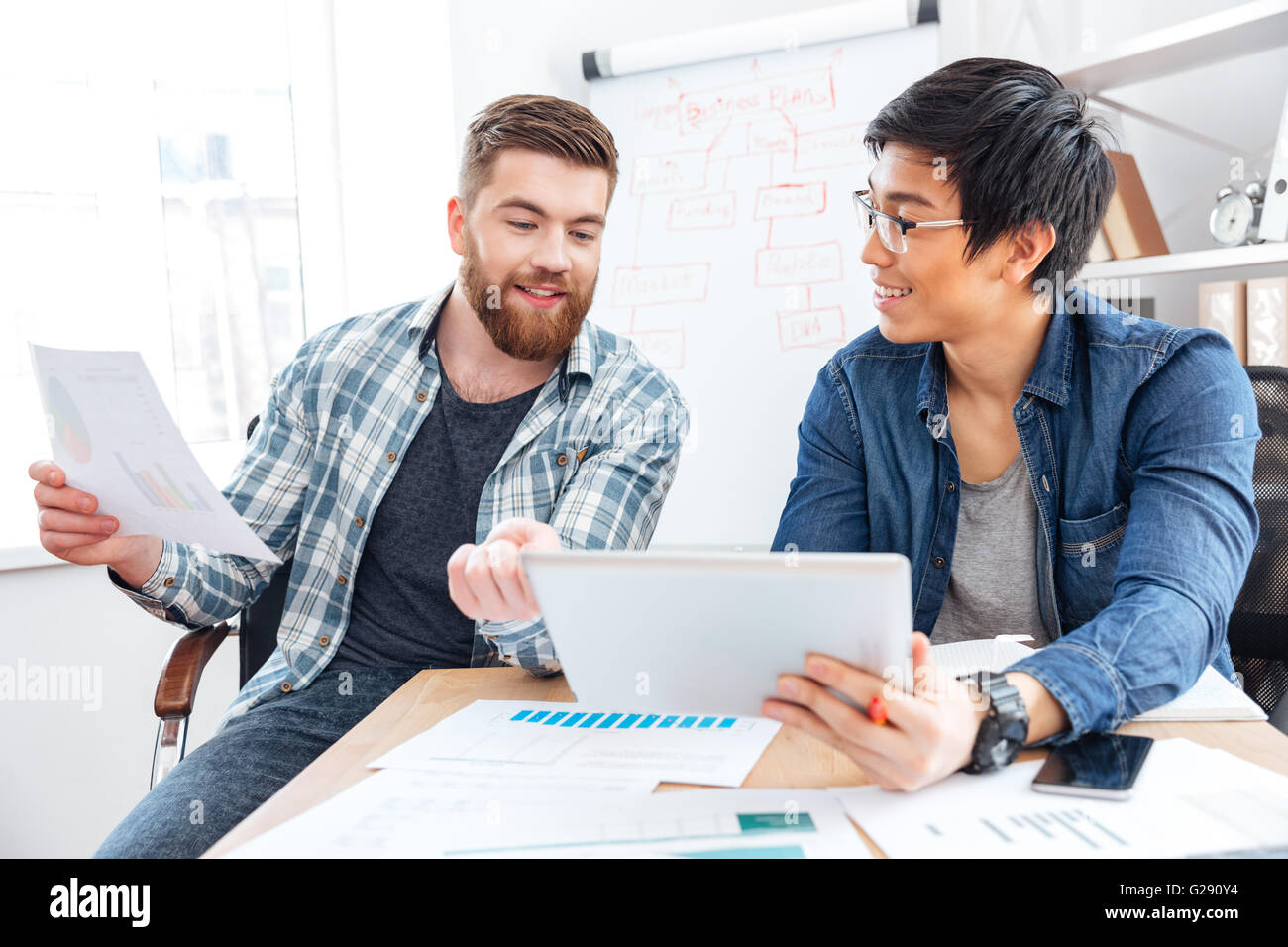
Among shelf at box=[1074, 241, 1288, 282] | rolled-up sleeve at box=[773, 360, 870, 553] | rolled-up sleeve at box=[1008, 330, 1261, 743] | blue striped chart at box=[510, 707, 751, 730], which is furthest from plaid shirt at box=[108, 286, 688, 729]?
shelf at box=[1074, 241, 1288, 282]

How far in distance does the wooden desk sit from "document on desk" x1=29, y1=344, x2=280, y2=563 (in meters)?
0.23

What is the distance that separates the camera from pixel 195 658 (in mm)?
1437

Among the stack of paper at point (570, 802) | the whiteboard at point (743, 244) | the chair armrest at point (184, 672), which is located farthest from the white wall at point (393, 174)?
the stack of paper at point (570, 802)

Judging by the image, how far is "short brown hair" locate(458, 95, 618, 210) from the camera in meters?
1.55

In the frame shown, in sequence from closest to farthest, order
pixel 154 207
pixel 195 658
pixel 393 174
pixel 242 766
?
1. pixel 242 766
2. pixel 195 658
3. pixel 154 207
4. pixel 393 174

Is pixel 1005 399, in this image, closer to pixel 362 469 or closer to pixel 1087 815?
pixel 1087 815

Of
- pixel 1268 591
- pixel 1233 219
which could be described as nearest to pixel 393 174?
pixel 1233 219

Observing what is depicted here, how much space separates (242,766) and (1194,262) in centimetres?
193

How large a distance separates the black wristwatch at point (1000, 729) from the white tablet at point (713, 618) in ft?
0.38

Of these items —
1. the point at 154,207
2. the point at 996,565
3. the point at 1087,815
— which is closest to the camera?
the point at 1087,815

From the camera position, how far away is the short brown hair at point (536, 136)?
1.55 metres

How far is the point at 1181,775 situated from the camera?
77cm

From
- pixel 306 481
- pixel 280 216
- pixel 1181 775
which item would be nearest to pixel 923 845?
pixel 1181 775
